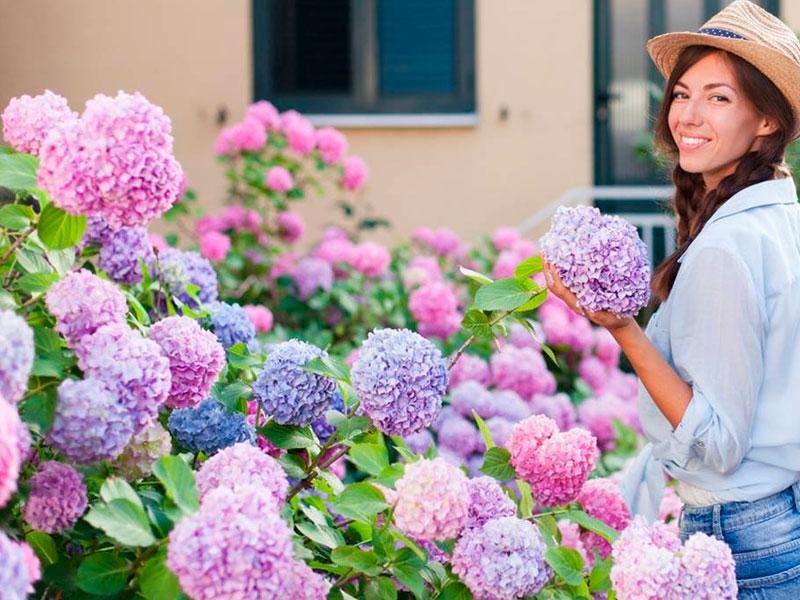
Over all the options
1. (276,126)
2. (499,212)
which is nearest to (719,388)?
(276,126)

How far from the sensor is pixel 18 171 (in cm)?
142

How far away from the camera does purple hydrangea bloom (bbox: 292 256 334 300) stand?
433 centimetres

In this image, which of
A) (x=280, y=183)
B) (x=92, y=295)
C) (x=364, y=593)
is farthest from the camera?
(x=280, y=183)

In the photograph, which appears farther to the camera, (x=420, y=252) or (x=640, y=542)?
(x=420, y=252)

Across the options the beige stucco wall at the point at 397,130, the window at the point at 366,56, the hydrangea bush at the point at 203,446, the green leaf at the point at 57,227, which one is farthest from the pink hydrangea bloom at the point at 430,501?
the window at the point at 366,56

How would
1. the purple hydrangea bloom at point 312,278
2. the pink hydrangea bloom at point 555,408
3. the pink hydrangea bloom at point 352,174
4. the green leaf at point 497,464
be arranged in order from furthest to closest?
the pink hydrangea bloom at point 352,174 < the purple hydrangea bloom at point 312,278 < the pink hydrangea bloom at point 555,408 < the green leaf at point 497,464

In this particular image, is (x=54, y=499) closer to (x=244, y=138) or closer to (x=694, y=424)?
(x=694, y=424)

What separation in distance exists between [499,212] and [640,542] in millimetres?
5677

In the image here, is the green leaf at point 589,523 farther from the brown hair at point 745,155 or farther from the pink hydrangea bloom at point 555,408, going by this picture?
the pink hydrangea bloom at point 555,408

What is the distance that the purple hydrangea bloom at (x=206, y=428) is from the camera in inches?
64.2

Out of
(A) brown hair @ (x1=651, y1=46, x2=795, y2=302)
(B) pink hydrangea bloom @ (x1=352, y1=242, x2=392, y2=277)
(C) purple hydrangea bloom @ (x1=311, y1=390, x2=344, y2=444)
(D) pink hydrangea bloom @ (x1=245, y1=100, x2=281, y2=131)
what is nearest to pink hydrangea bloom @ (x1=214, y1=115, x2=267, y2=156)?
(D) pink hydrangea bloom @ (x1=245, y1=100, x2=281, y2=131)

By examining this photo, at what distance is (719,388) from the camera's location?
6.03ft

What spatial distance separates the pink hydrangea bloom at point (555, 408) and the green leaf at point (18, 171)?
2134mm

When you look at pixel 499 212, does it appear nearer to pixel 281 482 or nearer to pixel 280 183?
pixel 280 183
